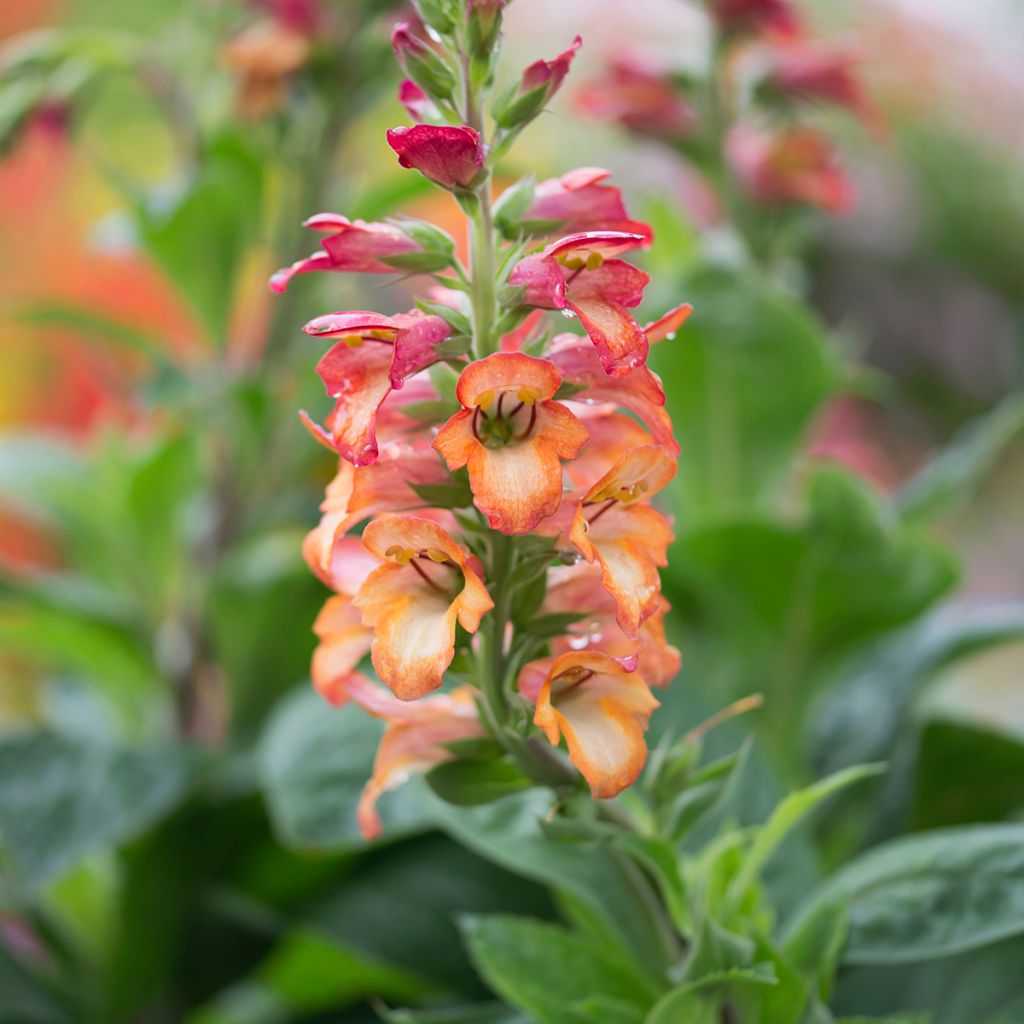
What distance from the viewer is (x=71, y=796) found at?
719 mm

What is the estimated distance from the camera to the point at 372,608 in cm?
37

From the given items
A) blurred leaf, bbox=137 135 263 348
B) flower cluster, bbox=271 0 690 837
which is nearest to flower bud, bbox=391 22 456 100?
flower cluster, bbox=271 0 690 837

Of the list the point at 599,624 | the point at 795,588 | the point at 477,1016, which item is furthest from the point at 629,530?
the point at 795,588

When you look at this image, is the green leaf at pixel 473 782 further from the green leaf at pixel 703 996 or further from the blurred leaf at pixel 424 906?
the blurred leaf at pixel 424 906

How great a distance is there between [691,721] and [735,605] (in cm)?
16

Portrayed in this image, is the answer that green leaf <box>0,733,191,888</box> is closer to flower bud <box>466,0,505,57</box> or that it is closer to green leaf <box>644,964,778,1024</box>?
green leaf <box>644,964,778,1024</box>

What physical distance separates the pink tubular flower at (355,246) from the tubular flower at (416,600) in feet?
0.29

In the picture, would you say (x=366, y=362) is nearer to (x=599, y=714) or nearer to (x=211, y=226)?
(x=599, y=714)

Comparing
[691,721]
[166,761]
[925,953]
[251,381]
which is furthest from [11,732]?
[925,953]

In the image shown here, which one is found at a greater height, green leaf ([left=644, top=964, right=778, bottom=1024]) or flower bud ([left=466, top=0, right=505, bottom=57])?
flower bud ([left=466, top=0, right=505, bottom=57])

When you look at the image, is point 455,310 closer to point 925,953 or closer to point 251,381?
point 925,953

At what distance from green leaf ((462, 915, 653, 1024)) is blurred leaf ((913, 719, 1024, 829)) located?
0.32m

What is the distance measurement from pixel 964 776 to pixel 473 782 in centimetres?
44

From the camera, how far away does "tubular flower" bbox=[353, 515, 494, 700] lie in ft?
1.13
